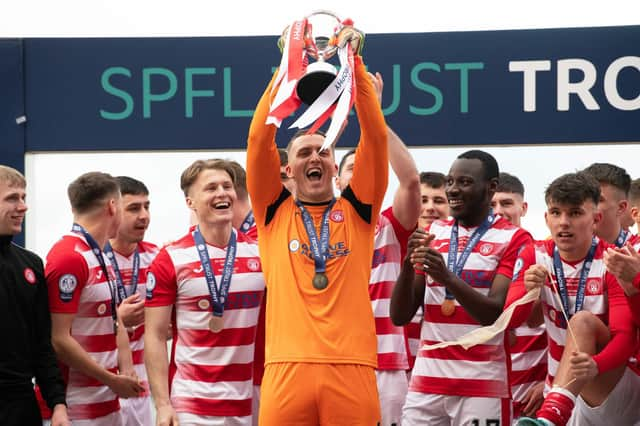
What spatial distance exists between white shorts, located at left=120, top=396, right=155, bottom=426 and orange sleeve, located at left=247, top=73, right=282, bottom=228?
2.33m

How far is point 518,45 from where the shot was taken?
810 cm

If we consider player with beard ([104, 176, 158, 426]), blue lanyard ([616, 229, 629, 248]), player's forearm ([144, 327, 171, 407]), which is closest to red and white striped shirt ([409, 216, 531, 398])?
blue lanyard ([616, 229, 629, 248])

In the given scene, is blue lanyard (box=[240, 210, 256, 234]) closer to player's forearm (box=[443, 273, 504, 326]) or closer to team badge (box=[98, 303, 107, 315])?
team badge (box=[98, 303, 107, 315])

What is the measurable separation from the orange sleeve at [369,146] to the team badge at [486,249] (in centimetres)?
124

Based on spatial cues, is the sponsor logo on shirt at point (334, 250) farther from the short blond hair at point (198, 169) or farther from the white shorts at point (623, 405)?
the white shorts at point (623, 405)

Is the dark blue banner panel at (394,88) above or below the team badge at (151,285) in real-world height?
above

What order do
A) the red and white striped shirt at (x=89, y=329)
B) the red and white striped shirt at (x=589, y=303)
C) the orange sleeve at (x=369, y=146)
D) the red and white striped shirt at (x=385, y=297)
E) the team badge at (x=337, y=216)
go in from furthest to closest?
the red and white striped shirt at (x=385, y=297)
the red and white striped shirt at (x=89, y=329)
the red and white striped shirt at (x=589, y=303)
the team badge at (x=337, y=216)
the orange sleeve at (x=369, y=146)

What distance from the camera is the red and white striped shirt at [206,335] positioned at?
5516 millimetres

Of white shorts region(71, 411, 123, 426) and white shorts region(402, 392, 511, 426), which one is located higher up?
white shorts region(402, 392, 511, 426)

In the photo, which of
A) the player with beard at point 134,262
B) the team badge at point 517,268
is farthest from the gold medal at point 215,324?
the team badge at point 517,268

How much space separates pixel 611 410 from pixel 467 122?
3019mm

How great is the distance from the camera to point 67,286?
5.71m

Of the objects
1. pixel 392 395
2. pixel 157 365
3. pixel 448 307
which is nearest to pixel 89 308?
pixel 157 365

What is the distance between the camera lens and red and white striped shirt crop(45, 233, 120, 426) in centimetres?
586
